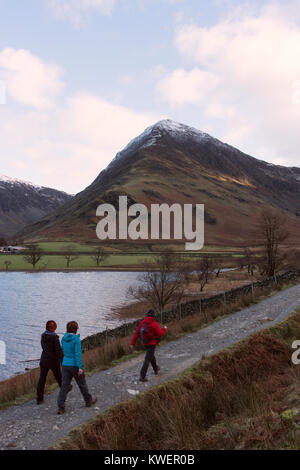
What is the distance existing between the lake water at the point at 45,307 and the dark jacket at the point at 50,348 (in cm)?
1505

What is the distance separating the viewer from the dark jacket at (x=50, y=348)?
9.44 meters

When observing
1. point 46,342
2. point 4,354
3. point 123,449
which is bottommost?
point 4,354

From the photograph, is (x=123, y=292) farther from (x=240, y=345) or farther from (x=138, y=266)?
(x=240, y=345)

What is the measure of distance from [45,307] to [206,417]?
1579 inches

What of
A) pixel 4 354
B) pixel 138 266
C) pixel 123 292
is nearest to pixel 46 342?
pixel 4 354

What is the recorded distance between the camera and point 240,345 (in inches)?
519

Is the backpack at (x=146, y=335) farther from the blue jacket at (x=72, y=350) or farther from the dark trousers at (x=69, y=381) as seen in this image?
the blue jacket at (x=72, y=350)

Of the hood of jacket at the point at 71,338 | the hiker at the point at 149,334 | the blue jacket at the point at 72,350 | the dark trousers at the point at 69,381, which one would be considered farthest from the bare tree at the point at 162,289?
the hood of jacket at the point at 71,338

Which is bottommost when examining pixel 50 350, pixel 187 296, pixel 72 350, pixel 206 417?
pixel 187 296

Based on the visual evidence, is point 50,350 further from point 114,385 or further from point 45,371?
point 114,385

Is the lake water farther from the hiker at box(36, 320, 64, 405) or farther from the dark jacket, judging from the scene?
the dark jacket

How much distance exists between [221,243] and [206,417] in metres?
191

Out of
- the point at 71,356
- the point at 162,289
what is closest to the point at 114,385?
the point at 71,356

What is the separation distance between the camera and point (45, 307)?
4459 cm
